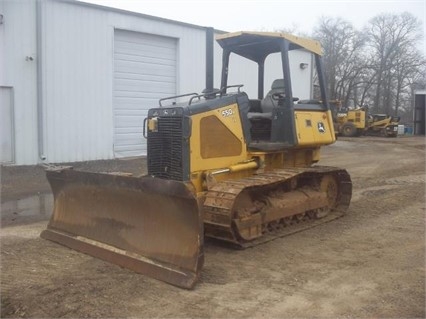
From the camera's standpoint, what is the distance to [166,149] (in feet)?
20.4

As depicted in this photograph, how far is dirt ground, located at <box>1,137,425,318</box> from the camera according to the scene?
4.27 meters

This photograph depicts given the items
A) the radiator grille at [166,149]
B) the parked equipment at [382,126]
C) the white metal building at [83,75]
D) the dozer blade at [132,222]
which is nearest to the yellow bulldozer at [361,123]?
the parked equipment at [382,126]

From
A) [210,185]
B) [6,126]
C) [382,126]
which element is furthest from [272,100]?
[382,126]

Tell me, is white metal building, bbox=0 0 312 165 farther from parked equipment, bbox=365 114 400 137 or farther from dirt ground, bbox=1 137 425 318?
parked equipment, bbox=365 114 400 137

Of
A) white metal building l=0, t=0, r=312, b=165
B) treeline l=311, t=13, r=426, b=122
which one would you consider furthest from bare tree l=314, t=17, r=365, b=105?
white metal building l=0, t=0, r=312, b=165

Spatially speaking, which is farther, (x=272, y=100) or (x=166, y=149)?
(x=272, y=100)

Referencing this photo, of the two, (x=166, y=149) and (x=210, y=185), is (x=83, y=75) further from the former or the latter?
(x=210, y=185)

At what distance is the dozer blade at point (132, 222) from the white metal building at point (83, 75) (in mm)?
6891

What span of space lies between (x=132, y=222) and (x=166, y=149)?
1054mm

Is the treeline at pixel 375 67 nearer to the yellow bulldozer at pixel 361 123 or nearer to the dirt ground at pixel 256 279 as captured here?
the yellow bulldozer at pixel 361 123

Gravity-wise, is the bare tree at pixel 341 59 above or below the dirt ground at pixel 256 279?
above

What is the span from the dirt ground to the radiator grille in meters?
1.08

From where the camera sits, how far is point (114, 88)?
15.2 metres

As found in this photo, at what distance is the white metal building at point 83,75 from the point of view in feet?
41.8
